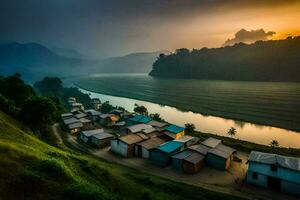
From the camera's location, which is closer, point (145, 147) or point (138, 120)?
point (145, 147)

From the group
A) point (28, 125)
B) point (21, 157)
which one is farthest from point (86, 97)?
Result: point (21, 157)

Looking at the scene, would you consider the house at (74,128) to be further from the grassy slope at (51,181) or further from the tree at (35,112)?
the grassy slope at (51,181)

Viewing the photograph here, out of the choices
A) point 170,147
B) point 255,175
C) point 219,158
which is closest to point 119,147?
point 170,147

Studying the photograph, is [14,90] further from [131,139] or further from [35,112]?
[131,139]

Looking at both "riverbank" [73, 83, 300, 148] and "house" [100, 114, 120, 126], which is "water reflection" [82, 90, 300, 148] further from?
"house" [100, 114, 120, 126]

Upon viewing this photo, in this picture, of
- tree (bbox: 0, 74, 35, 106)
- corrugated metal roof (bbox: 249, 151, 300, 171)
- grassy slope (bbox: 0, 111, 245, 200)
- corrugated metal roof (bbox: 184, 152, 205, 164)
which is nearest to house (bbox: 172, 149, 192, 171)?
corrugated metal roof (bbox: 184, 152, 205, 164)

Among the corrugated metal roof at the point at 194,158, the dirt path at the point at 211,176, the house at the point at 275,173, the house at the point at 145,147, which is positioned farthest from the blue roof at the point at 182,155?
the house at the point at 275,173
